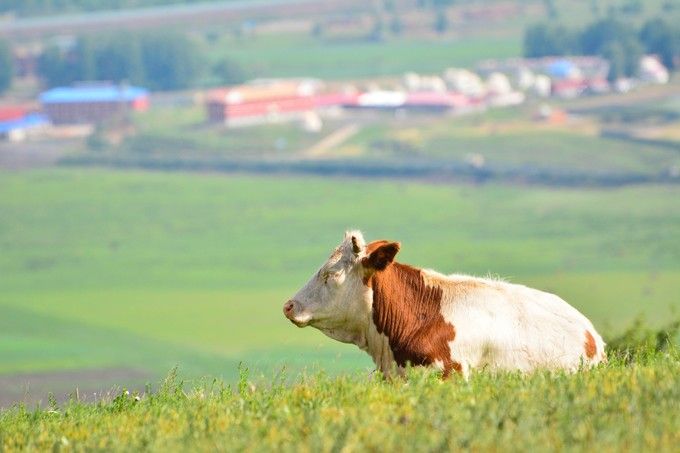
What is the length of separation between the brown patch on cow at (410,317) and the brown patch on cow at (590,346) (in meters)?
0.56

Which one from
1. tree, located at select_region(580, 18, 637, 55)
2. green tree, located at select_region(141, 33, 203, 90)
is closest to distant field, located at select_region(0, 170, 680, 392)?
green tree, located at select_region(141, 33, 203, 90)

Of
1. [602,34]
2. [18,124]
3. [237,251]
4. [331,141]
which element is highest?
[602,34]

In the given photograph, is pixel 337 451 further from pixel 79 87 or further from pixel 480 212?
pixel 79 87

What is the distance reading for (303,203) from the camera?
92.4m

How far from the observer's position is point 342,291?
740cm

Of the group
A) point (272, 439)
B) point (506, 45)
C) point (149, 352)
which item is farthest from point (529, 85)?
point (272, 439)

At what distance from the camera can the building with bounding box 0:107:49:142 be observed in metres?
120

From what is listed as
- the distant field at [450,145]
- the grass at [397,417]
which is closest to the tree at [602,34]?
the distant field at [450,145]

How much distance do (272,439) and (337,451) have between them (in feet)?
1.06

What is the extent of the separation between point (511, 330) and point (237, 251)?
230 ft

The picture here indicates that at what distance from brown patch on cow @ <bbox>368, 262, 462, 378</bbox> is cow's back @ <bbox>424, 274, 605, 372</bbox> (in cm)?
4

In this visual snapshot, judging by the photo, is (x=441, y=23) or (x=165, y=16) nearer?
(x=441, y=23)

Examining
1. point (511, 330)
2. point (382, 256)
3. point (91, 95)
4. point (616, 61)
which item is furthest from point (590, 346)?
point (91, 95)

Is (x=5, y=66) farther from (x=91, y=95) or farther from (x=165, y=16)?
(x=165, y=16)
